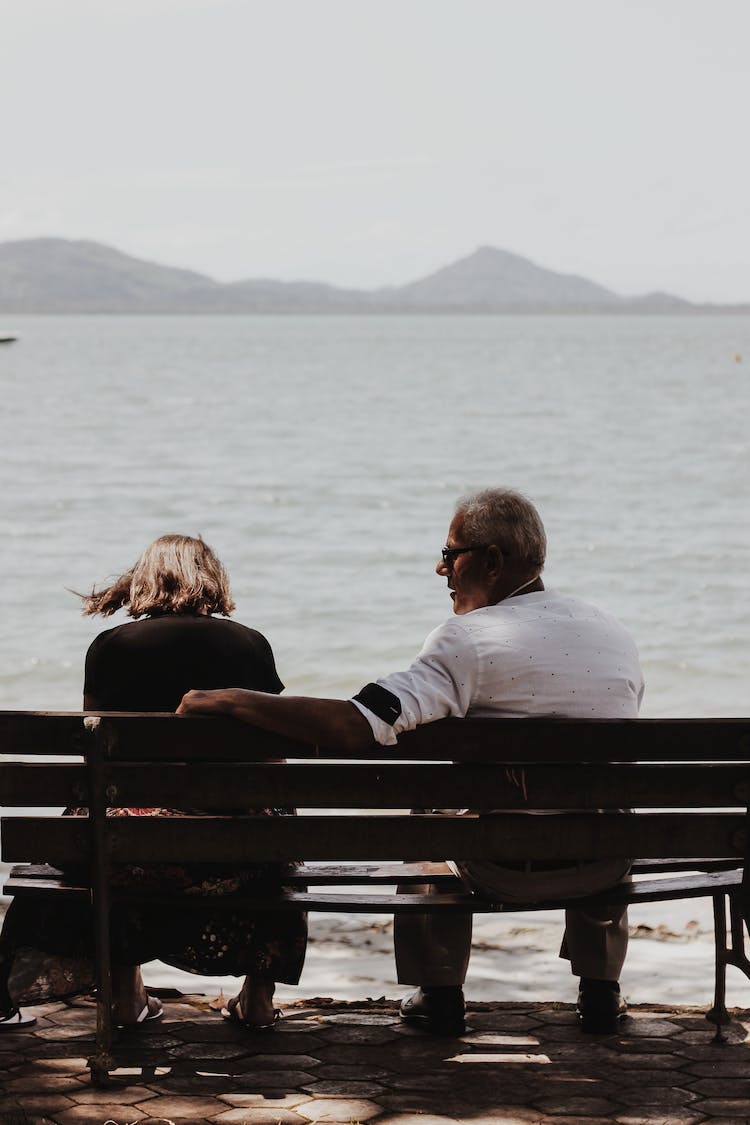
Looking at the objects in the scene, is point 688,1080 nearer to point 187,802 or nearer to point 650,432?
point 187,802

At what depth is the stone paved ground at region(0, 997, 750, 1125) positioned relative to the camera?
3947mm

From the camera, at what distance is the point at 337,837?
406 centimetres

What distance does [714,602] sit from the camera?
65.4ft

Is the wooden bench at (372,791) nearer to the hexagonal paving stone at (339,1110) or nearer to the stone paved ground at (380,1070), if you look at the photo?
the stone paved ground at (380,1070)

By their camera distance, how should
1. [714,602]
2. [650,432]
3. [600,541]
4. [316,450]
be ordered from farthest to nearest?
1. [650,432]
2. [316,450]
3. [600,541]
4. [714,602]

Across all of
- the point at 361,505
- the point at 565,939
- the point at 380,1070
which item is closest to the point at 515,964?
the point at 565,939

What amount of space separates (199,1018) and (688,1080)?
1.28 meters

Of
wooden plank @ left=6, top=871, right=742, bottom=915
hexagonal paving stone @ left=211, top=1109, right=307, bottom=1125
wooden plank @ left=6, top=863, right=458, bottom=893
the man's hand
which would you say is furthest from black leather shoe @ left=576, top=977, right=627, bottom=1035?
the man's hand

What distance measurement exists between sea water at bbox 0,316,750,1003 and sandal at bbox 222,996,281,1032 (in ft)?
29.4

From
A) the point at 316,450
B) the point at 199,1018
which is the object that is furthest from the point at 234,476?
the point at 199,1018

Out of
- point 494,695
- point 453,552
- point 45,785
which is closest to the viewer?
point 45,785

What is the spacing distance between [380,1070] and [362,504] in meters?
27.9

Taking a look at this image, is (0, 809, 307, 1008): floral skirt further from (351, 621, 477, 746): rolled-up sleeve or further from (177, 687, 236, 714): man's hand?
(351, 621, 477, 746): rolled-up sleeve

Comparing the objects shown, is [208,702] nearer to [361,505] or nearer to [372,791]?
[372,791]
